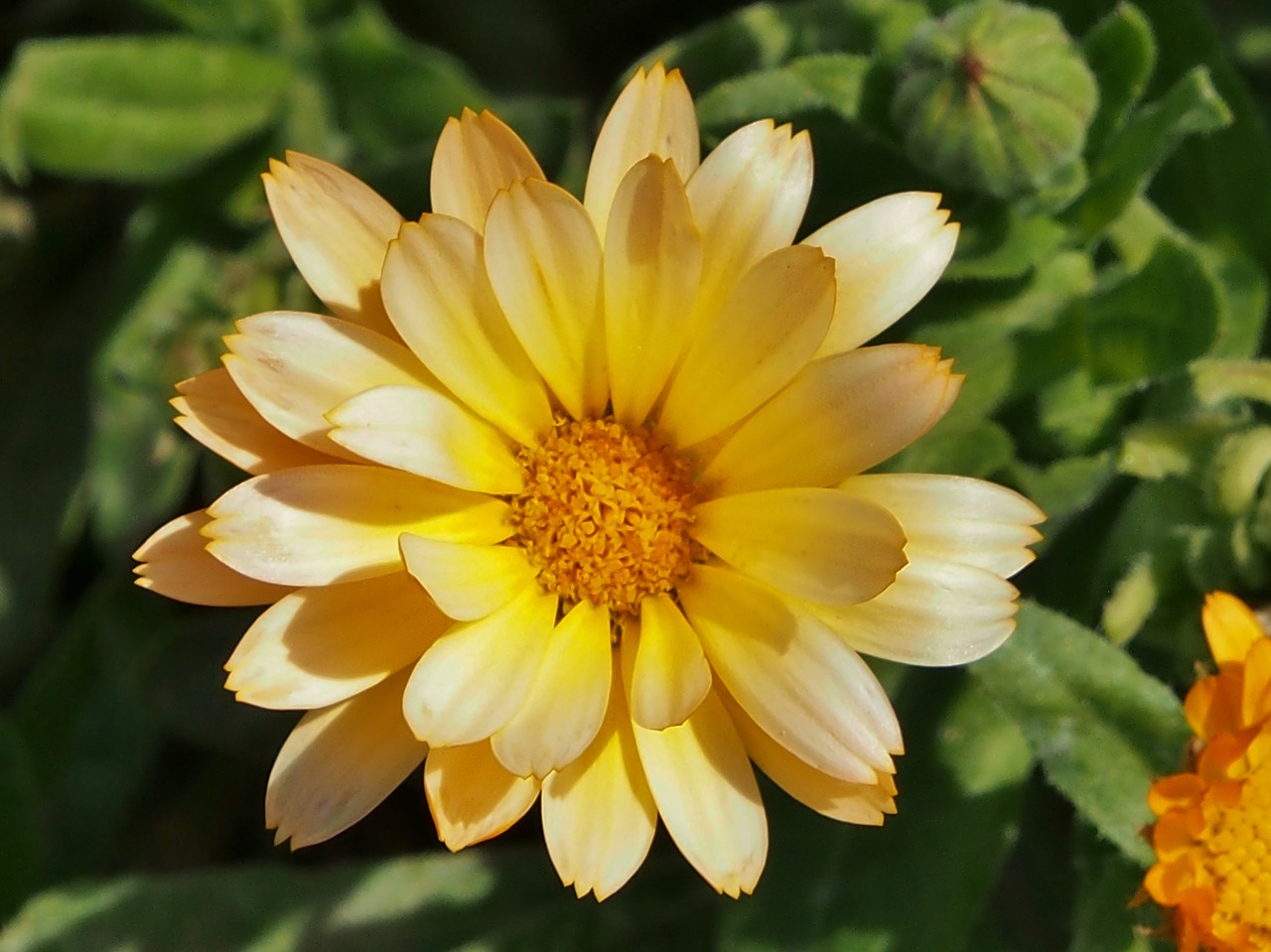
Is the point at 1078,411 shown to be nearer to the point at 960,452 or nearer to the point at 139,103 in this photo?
the point at 960,452

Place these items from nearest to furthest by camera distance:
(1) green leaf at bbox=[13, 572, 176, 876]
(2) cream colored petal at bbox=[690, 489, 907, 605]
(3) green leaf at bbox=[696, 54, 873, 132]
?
1. (2) cream colored petal at bbox=[690, 489, 907, 605]
2. (3) green leaf at bbox=[696, 54, 873, 132]
3. (1) green leaf at bbox=[13, 572, 176, 876]

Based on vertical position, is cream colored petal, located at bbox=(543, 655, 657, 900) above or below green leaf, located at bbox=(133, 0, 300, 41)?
below

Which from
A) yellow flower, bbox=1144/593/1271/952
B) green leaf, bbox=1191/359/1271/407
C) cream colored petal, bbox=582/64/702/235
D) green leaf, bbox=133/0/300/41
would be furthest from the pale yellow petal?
green leaf, bbox=133/0/300/41

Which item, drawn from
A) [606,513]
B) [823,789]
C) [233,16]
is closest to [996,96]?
[606,513]

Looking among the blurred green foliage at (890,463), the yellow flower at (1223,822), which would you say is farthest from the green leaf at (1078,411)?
the yellow flower at (1223,822)

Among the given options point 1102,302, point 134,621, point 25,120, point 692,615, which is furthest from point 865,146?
point 134,621

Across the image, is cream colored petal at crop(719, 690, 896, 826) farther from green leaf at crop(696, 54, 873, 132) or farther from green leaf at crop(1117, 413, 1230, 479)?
green leaf at crop(696, 54, 873, 132)
